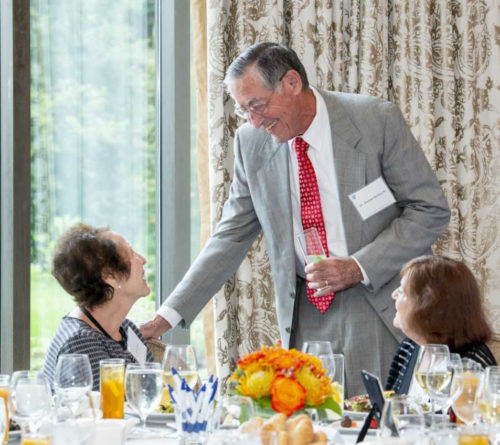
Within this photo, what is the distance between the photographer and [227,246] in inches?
138

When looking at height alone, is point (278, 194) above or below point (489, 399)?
above

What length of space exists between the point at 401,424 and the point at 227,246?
190 cm

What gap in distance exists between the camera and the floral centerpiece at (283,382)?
1.86 m

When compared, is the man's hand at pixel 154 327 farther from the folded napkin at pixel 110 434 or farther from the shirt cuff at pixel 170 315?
the folded napkin at pixel 110 434

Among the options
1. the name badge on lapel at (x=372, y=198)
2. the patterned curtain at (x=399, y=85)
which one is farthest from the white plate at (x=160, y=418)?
the patterned curtain at (x=399, y=85)

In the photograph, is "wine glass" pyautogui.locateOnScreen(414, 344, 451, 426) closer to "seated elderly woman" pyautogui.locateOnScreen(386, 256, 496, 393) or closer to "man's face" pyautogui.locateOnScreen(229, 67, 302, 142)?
"seated elderly woman" pyautogui.locateOnScreen(386, 256, 496, 393)

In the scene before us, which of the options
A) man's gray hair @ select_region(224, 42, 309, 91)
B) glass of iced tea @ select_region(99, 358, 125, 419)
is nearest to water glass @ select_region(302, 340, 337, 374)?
glass of iced tea @ select_region(99, 358, 125, 419)

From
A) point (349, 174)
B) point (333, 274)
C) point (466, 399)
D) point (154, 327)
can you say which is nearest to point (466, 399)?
point (466, 399)

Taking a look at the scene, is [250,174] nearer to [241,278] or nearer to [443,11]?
[241,278]

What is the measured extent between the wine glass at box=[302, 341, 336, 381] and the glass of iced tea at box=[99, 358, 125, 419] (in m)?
0.48

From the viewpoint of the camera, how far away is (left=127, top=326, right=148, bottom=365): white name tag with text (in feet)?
9.63

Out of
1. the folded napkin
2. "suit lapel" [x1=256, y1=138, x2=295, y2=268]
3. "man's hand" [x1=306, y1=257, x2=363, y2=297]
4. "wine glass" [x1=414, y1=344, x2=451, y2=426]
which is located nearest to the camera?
the folded napkin

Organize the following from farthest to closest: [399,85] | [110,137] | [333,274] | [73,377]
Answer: [399,85], [110,137], [333,274], [73,377]

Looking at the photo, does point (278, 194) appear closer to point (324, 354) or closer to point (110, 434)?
point (324, 354)
